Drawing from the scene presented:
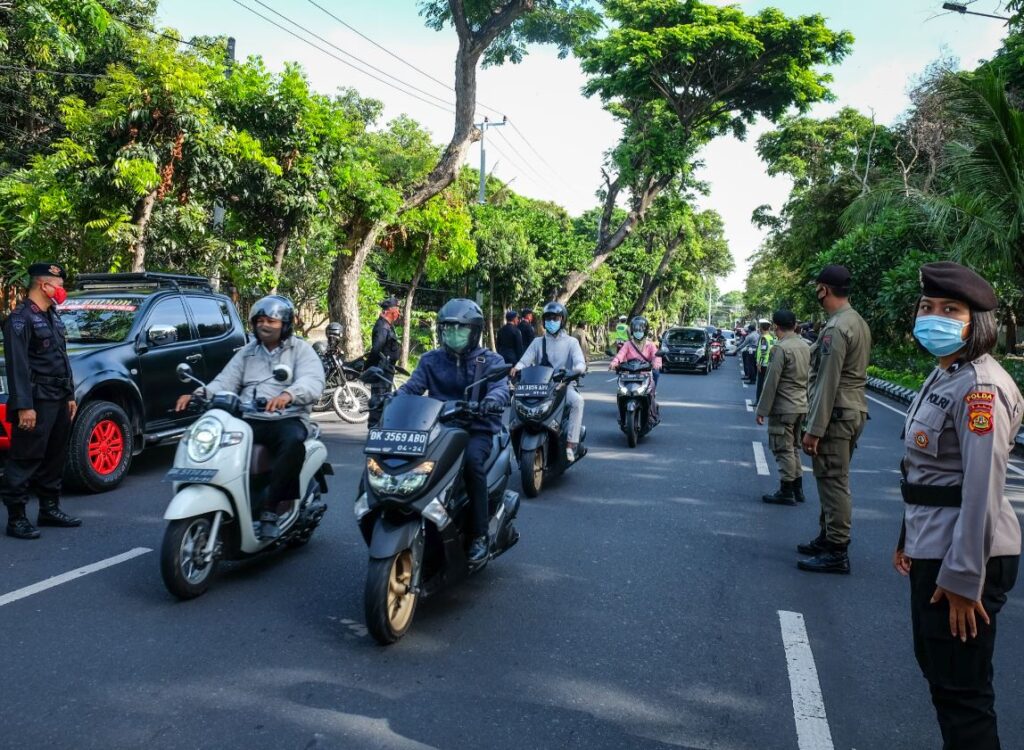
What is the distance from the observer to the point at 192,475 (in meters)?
4.59

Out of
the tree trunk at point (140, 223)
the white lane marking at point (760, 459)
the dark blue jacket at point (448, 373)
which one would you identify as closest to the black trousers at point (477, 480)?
the dark blue jacket at point (448, 373)

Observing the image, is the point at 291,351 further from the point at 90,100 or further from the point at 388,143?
the point at 388,143

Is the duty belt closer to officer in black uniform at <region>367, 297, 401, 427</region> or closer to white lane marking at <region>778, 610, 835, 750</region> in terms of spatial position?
white lane marking at <region>778, 610, 835, 750</region>

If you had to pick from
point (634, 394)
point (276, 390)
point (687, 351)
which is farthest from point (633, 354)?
point (687, 351)

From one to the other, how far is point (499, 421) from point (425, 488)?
970mm

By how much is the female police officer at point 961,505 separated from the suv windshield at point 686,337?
25.9 m

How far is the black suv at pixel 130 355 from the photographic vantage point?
7082mm

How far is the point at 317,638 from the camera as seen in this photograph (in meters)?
4.16

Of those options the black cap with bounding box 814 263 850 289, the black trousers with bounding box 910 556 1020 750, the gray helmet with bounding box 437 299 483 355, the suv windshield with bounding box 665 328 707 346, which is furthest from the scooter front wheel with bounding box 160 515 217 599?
the suv windshield with bounding box 665 328 707 346

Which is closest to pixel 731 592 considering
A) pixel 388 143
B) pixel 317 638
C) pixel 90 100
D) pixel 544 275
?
pixel 317 638

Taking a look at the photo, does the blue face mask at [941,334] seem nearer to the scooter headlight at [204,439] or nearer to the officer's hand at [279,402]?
the officer's hand at [279,402]

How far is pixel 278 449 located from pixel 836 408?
366 cm

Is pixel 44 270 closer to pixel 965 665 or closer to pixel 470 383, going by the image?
pixel 470 383

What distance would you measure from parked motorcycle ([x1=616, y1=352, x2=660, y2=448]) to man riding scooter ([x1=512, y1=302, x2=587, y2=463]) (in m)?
2.02
